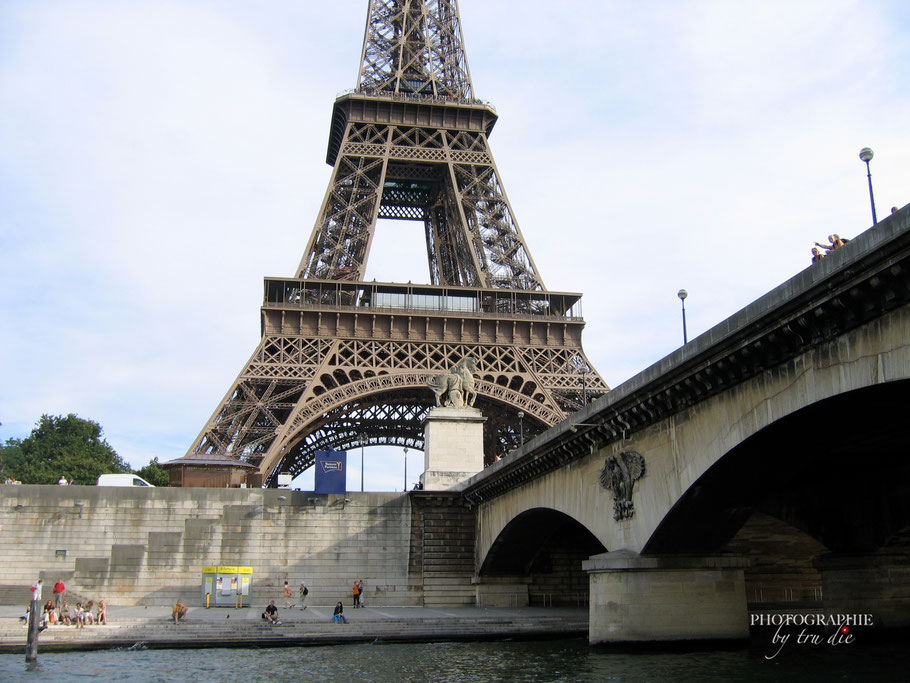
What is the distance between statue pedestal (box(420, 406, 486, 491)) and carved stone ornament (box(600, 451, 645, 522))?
21984 millimetres

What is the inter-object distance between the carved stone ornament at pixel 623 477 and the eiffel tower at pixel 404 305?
69.4ft

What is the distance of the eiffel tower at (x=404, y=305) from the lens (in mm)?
51625

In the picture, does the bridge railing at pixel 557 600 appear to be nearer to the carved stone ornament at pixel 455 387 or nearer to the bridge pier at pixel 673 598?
the carved stone ornament at pixel 455 387

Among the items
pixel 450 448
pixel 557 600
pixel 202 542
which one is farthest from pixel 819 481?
pixel 202 542

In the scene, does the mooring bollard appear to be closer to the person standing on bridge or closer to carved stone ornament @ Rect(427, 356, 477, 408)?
the person standing on bridge

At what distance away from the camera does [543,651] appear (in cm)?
2573

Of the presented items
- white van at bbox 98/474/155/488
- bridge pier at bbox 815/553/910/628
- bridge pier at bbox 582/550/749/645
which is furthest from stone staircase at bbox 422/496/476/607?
bridge pier at bbox 582/550/749/645

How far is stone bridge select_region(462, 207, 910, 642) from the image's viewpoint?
13641 mm

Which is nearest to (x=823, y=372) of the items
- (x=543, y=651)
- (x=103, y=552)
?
(x=543, y=651)

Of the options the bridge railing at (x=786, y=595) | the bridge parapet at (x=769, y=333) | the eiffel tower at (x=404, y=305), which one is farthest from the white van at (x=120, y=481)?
the bridge railing at (x=786, y=595)

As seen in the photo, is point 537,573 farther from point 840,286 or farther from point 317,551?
point 840,286

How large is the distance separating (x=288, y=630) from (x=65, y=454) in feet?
228

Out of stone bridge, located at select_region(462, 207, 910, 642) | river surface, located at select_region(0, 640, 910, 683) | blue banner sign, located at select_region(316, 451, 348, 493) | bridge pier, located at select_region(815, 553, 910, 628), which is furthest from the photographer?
blue banner sign, located at select_region(316, 451, 348, 493)

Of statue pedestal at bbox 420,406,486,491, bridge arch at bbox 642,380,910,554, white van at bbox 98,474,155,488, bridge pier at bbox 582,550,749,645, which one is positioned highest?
statue pedestal at bbox 420,406,486,491
